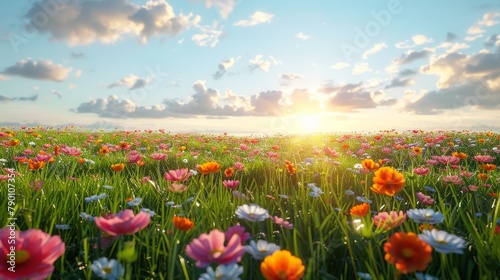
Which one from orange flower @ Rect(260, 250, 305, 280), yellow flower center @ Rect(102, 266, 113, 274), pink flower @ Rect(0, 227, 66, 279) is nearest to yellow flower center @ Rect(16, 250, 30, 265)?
pink flower @ Rect(0, 227, 66, 279)

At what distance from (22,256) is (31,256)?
26mm

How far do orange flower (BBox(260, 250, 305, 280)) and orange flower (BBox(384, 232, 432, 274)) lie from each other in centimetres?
31

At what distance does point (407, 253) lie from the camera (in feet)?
3.63

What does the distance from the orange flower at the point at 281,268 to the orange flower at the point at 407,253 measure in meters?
0.31

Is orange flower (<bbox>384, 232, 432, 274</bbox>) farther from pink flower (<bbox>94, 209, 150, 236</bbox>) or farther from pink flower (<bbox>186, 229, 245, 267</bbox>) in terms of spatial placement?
pink flower (<bbox>94, 209, 150, 236</bbox>)

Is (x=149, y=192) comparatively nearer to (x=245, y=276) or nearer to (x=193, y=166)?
(x=245, y=276)

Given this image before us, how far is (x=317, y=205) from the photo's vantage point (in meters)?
2.77

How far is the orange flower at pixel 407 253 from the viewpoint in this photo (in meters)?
1.08

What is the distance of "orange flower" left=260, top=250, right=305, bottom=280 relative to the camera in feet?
3.22

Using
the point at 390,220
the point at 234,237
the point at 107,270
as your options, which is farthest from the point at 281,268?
the point at 390,220

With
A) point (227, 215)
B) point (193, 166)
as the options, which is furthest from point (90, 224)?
point (193, 166)

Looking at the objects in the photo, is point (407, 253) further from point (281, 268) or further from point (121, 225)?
point (121, 225)

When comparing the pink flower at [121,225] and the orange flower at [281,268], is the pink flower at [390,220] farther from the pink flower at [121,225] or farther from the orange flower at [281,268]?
the pink flower at [121,225]

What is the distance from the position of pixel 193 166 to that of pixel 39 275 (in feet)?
15.7
